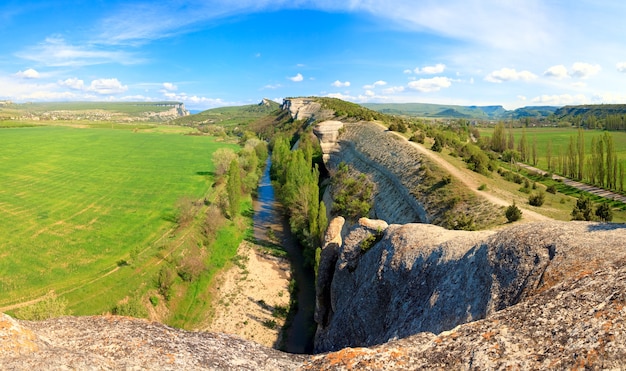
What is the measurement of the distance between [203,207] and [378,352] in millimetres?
63402

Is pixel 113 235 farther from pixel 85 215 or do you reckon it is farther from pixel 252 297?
pixel 252 297

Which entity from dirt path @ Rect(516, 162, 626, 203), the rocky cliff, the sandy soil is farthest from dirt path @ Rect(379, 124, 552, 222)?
dirt path @ Rect(516, 162, 626, 203)

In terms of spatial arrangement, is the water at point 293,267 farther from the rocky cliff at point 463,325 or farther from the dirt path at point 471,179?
the dirt path at point 471,179

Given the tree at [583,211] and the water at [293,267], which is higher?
the tree at [583,211]

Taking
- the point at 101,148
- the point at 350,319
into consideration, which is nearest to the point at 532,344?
the point at 350,319

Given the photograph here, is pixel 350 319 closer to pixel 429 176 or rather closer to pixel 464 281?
pixel 464 281

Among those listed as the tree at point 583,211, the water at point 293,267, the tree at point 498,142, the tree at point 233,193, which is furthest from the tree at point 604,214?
the tree at point 498,142

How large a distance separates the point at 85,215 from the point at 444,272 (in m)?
61.1

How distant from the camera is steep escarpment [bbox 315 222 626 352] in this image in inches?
447

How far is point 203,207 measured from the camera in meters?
66.9

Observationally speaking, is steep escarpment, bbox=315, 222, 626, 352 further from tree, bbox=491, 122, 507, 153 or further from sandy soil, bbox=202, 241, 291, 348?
tree, bbox=491, 122, 507, 153

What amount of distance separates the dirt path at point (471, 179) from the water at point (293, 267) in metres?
21.5

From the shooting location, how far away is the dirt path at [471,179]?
2783 centimetres

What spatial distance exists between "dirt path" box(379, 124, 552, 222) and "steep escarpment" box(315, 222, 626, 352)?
42.3ft
